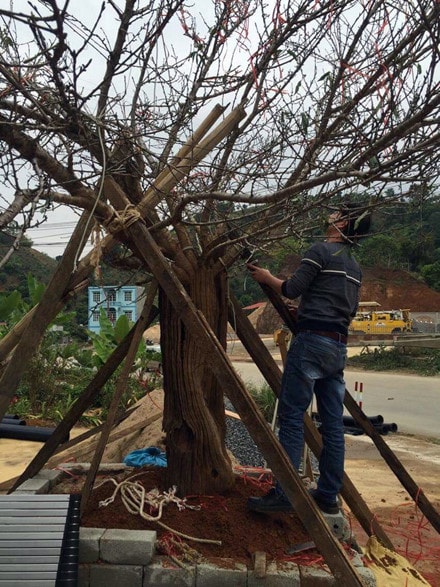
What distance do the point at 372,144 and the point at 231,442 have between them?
22.6ft

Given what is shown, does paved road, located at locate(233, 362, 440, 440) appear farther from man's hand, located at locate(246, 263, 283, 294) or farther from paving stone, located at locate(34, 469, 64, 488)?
paving stone, located at locate(34, 469, 64, 488)

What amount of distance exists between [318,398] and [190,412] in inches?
36.2

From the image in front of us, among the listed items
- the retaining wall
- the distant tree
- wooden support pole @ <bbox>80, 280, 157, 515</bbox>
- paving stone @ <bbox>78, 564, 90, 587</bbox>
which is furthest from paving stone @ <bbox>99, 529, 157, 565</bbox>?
the distant tree

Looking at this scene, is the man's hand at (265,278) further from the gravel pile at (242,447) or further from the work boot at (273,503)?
the gravel pile at (242,447)

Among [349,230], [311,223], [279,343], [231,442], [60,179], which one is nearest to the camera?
[60,179]

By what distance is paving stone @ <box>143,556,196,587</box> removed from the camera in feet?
10.2

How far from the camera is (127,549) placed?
10.4 ft

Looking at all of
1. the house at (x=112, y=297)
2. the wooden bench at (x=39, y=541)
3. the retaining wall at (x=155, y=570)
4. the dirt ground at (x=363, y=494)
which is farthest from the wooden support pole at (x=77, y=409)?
the retaining wall at (x=155, y=570)

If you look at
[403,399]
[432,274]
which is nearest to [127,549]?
[403,399]

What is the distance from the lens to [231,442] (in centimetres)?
895

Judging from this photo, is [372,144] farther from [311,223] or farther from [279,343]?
[279,343]

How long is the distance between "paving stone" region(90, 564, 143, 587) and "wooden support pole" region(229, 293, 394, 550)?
1606mm

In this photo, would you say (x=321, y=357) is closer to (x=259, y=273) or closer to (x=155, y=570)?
(x=259, y=273)

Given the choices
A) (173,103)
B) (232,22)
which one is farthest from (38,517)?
(232,22)
